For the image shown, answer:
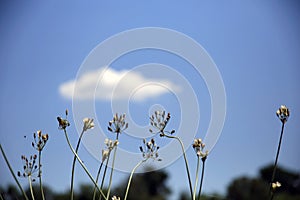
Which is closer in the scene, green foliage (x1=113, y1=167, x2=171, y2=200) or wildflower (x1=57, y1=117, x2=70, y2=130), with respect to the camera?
wildflower (x1=57, y1=117, x2=70, y2=130)

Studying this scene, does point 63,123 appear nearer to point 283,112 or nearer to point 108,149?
point 108,149

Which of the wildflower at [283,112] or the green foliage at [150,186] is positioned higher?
the green foliage at [150,186]

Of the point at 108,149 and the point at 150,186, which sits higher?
the point at 150,186

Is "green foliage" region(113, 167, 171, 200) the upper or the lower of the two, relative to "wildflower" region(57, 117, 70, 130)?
upper

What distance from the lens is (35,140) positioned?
4.74ft

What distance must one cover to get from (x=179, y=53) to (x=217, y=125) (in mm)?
865

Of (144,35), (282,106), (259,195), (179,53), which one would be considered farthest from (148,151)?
(259,195)

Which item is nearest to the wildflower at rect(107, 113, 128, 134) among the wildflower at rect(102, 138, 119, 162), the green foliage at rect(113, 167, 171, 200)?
the wildflower at rect(102, 138, 119, 162)

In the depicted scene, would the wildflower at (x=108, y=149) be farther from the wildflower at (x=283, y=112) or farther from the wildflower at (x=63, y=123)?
the wildflower at (x=283, y=112)

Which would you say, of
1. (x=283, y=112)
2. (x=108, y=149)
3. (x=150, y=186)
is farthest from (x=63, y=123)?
(x=150, y=186)

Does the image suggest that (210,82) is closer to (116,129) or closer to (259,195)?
(116,129)

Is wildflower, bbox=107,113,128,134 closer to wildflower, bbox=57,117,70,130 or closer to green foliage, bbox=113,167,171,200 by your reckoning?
wildflower, bbox=57,117,70,130

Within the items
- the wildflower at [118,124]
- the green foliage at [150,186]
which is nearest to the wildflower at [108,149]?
the wildflower at [118,124]

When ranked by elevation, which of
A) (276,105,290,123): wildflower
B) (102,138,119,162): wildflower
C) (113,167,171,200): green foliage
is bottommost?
(102,138,119,162): wildflower
